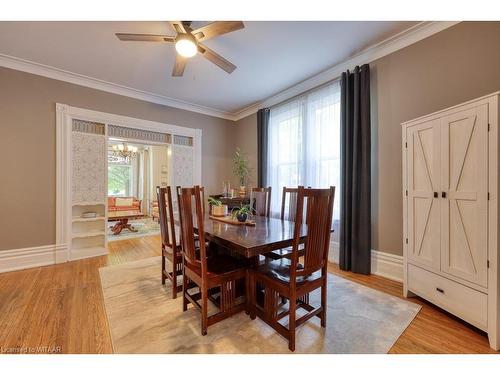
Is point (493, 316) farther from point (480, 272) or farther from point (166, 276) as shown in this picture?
point (166, 276)

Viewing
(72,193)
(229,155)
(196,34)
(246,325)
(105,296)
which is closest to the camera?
(246,325)

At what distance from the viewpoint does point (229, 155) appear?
5.20m

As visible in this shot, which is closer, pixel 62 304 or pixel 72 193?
pixel 62 304

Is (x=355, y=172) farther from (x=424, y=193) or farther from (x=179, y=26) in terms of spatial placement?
(x=179, y=26)

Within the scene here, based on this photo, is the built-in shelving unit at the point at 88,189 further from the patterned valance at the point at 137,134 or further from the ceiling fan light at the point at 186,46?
the ceiling fan light at the point at 186,46

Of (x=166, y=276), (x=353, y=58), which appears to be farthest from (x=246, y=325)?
(x=353, y=58)

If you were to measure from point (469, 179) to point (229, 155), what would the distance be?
13.8 feet

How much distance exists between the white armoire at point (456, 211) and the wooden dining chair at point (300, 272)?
107 centimetres

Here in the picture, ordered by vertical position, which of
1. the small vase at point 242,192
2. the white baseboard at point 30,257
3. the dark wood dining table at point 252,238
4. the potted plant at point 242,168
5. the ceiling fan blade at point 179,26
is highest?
the ceiling fan blade at point 179,26

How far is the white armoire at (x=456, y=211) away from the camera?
4.97 ft

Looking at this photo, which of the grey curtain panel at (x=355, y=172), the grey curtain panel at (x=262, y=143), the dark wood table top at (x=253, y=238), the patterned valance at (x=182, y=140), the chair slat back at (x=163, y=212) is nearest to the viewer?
the dark wood table top at (x=253, y=238)

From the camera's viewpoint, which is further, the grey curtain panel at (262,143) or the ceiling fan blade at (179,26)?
the grey curtain panel at (262,143)

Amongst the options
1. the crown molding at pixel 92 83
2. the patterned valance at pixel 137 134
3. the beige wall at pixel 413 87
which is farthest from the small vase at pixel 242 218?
the crown molding at pixel 92 83

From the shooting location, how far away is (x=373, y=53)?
2674mm
